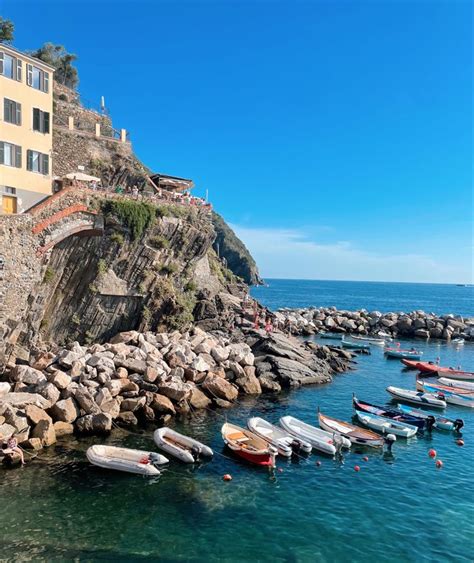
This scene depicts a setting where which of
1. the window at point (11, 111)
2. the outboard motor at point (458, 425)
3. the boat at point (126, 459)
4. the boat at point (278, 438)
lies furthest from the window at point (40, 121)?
the outboard motor at point (458, 425)

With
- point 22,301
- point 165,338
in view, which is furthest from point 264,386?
point 22,301

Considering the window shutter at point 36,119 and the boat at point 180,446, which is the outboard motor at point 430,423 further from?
the window shutter at point 36,119

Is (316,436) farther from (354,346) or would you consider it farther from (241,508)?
(354,346)

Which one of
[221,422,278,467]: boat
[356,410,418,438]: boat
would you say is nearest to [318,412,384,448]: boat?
[356,410,418,438]: boat

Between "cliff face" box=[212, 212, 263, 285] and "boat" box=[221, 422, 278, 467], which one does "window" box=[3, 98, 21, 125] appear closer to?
"boat" box=[221, 422, 278, 467]

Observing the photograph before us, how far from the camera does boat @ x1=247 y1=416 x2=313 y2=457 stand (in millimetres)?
22141

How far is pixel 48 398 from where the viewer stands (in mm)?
23688

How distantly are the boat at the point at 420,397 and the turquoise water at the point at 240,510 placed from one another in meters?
9.88

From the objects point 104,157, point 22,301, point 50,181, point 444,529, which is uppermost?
point 104,157

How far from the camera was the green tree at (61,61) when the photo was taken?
60906mm

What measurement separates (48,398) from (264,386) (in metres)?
15.3

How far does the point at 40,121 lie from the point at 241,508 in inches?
1117

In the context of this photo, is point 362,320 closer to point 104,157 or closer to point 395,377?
point 395,377

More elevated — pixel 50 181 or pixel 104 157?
pixel 104 157
